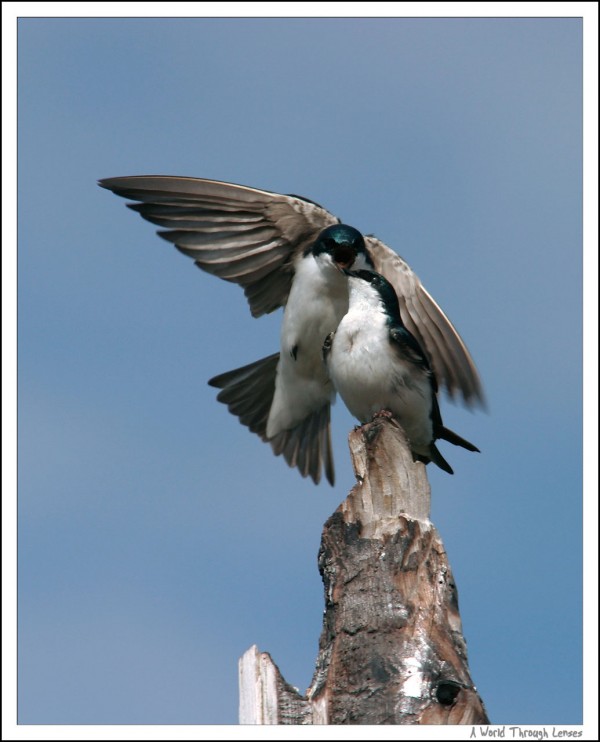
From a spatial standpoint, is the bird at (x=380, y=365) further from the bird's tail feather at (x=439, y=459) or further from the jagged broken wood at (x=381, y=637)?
the jagged broken wood at (x=381, y=637)

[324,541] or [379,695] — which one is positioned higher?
[324,541]

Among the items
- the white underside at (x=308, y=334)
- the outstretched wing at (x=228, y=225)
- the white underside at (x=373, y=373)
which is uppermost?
the outstretched wing at (x=228, y=225)

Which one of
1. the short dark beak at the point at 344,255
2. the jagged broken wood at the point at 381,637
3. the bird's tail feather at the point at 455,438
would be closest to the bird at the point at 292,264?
the short dark beak at the point at 344,255

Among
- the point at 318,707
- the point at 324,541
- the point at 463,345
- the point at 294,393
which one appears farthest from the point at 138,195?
the point at 318,707

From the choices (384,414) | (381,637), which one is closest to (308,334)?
(384,414)

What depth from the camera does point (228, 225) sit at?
29.7 feet

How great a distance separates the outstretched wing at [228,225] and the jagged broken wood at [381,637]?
3.64m

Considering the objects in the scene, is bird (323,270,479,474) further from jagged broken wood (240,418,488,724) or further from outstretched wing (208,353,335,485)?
outstretched wing (208,353,335,485)

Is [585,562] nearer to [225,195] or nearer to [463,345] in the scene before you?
[463,345]

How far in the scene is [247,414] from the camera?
9859 millimetres

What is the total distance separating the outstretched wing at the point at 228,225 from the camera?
29.3 ft

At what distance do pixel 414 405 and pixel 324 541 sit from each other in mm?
1679

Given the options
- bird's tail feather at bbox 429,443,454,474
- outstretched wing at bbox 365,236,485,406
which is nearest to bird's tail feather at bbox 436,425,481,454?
bird's tail feather at bbox 429,443,454,474

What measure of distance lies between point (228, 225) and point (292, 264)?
584 mm
